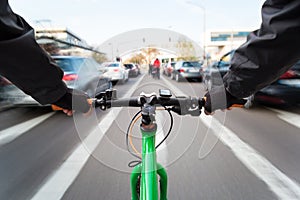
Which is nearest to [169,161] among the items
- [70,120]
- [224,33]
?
[70,120]

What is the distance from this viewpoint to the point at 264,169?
3393 mm

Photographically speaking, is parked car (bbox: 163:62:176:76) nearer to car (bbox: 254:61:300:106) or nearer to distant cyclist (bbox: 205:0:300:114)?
distant cyclist (bbox: 205:0:300:114)

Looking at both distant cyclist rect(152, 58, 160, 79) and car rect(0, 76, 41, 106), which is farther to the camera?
car rect(0, 76, 41, 106)

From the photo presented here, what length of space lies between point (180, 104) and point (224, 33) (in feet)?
179

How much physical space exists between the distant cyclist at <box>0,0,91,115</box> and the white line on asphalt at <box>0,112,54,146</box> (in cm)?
399

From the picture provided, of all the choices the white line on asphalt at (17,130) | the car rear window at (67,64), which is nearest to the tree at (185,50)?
the white line on asphalt at (17,130)

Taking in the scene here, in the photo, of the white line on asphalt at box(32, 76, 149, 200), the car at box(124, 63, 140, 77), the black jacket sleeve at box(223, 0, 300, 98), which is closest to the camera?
the black jacket sleeve at box(223, 0, 300, 98)

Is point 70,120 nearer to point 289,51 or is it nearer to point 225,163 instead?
point 225,163

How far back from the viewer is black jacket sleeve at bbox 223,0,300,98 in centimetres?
99

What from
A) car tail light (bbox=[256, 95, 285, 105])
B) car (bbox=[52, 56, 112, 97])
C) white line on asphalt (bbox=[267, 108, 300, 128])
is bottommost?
white line on asphalt (bbox=[267, 108, 300, 128])

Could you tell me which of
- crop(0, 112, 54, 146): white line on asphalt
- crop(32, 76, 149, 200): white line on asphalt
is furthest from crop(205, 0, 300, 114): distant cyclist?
crop(0, 112, 54, 146): white line on asphalt

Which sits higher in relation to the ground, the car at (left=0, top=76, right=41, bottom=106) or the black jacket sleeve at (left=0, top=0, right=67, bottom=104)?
the black jacket sleeve at (left=0, top=0, right=67, bottom=104)

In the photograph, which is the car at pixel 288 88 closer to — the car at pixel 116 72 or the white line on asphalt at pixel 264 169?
the white line on asphalt at pixel 264 169

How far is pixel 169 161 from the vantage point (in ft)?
5.75
